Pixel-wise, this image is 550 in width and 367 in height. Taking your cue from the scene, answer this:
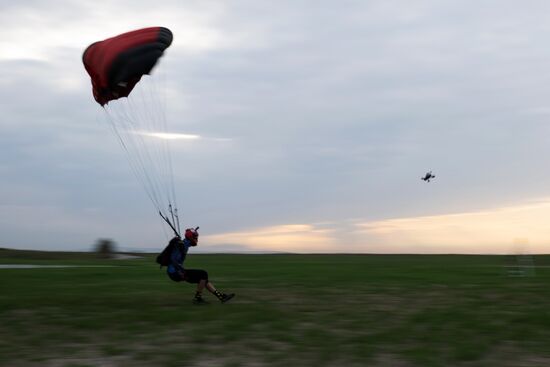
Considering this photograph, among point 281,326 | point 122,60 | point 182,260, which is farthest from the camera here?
point 122,60

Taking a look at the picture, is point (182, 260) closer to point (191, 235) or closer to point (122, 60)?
point (191, 235)

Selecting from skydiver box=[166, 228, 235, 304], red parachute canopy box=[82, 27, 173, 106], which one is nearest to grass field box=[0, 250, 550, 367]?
skydiver box=[166, 228, 235, 304]

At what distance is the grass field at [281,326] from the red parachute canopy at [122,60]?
6.05 metres

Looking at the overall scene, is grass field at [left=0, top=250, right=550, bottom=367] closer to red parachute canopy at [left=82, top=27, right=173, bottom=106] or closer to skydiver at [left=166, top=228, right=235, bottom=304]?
skydiver at [left=166, top=228, right=235, bottom=304]

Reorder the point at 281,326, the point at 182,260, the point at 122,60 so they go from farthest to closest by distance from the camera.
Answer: the point at 122,60
the point at 182,260
the point at 281,326

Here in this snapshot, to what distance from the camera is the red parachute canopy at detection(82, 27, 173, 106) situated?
59.7ft

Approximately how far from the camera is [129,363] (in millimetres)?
12000

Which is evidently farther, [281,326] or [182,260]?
[182,260]

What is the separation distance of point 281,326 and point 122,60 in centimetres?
860

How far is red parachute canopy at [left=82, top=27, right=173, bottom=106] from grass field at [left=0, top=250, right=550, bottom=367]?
238 inches

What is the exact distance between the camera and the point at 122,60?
18188 millimetres

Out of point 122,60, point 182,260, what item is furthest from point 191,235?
point 122,60

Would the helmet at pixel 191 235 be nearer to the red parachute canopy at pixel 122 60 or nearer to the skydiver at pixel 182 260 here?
the skydiver at pixel 182 260

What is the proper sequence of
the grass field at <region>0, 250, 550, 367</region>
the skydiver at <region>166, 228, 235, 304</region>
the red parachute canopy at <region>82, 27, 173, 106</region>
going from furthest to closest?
the red parachute canopy at <region>82, 27, 173, 106</region> → the skydiver at <region>166, 228, 235, 304</region> → the grass field at <region>0, 250, 550, 367</region>
